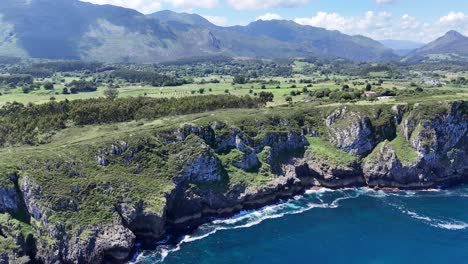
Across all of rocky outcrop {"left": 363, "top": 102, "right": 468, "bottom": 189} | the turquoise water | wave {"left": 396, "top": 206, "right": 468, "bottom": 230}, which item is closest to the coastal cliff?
rocky outcrop {"left": 363, "top": 102, "right": 468, "bottom": 189}

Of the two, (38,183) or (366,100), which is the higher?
(366,100)

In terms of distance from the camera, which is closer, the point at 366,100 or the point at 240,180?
the point at 240,180

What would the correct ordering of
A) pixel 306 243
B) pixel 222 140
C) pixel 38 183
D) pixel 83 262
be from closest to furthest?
pixel 83 262, pixel 38 183, pixel 306 243, pixel 222 140

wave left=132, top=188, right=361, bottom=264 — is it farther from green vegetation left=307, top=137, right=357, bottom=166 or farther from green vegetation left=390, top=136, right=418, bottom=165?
green vegetation left=390, top=136, right=418, bottom=165

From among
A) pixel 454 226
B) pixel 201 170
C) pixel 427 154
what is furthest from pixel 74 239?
pixel 427 154

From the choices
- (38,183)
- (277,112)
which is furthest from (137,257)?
(277,112)

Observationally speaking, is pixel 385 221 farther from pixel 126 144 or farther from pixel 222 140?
pixel 126 144
